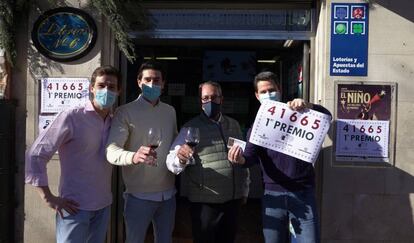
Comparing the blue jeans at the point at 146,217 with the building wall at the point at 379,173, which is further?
the building wall at the point at 379,173

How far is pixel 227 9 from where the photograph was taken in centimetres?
511

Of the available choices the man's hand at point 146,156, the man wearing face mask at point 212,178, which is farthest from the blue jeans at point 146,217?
the man's hand at point 146,156

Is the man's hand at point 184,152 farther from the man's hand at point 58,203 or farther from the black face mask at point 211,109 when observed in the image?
the man's hand at point 58,203

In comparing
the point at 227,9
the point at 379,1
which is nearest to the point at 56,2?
the point at 227,9

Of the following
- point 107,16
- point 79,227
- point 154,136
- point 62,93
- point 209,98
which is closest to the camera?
point 79,227

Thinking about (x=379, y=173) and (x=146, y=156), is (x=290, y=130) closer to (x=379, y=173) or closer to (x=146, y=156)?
(x=146, y=156)

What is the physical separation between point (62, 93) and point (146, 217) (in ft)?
6.28

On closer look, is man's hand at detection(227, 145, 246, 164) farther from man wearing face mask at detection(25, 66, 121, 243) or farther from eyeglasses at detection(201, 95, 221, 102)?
man wearing face mask at detection(25, 66, 121, 243)

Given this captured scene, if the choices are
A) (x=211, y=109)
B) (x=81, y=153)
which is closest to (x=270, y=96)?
(x=211, y=109)

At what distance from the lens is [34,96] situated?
493 centimetres

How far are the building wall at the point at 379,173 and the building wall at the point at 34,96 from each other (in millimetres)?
2296

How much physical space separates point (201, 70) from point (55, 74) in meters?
2.44

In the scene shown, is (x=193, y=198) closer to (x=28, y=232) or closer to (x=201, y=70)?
(x=28, y=232)

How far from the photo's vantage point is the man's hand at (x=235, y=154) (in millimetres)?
3412
